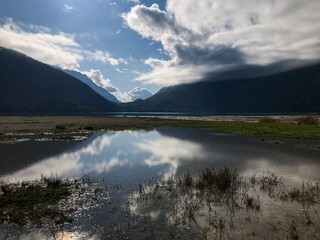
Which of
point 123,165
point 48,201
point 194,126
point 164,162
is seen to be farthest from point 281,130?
point 48,201

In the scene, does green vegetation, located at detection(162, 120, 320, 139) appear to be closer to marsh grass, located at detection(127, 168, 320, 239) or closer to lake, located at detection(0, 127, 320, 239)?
lake, located at detection(0, 127, 320, 239)

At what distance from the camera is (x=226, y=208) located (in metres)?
17.6

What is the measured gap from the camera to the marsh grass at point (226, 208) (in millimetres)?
14336

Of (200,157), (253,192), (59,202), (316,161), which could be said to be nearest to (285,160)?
(316,161)

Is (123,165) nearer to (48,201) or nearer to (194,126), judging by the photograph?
(48,201)

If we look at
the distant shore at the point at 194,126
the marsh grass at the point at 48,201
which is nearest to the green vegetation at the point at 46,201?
the marsh grass at the point at 48,201

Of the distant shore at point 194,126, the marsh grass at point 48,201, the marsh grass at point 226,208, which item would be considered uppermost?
the marsh grass at point 48,201

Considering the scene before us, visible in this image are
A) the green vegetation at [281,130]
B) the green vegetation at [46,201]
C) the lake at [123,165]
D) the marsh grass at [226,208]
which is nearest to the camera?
the marsh grass at [226,208]

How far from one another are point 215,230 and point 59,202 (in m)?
9.22

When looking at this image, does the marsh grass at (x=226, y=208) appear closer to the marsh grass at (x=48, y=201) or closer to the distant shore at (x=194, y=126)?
the marsh grass at (x=48, y=201)

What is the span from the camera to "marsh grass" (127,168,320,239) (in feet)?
47.0

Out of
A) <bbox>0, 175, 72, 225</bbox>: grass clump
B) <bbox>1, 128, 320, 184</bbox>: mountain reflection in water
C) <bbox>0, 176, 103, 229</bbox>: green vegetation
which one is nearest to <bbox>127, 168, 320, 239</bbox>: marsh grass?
<bbox>0, 176, 103, 229</bbox>: green vegetation

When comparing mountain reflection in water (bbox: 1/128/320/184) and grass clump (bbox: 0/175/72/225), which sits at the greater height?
grass clump (bbox: 0/175/72/225)

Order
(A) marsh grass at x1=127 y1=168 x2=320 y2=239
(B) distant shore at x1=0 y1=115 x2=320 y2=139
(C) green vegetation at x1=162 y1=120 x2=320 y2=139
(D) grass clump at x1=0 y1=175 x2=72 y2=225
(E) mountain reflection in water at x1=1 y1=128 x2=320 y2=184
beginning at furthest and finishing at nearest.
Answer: (B) distant shore at x1=0 y1=115 x2=320 y2=139 < (C) green vegetation at x1=162 y1=120 x2=320 y2=139 < (E) mountain reflection in water at x1=1 y1=128 x2=320 y2=184 < (D) grass clump at x1=0 y1=175 x2=72 y2=225 < (A) marsh grass at x1=127 y1=168 x2=320 y2=239
